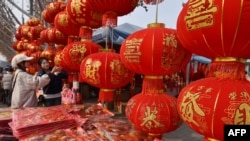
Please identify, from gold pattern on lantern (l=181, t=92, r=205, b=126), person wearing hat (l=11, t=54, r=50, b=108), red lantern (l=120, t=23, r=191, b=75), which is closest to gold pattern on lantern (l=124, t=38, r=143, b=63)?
red lantern (l=120, t=23, r=191, b=75)

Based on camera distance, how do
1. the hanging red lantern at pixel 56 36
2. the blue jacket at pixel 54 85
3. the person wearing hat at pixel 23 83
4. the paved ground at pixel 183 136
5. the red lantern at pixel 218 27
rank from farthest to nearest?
the hanging red lantern at pixel 56 36
the paved ground at pixel 183 136
the blue jacket at pixel 54 85
the person wearing hat at pixel 23 83
the red lantern at pixel 218 27

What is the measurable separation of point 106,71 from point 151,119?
69 centimetres

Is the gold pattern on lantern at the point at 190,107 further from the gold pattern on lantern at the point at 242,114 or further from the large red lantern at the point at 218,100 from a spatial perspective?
the gold pattern on lantern at the point at 242,114

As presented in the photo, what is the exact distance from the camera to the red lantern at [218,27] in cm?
114

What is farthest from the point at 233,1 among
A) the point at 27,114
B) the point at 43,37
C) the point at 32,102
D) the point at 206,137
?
the point at 43,37

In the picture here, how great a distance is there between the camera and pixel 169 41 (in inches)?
64.9

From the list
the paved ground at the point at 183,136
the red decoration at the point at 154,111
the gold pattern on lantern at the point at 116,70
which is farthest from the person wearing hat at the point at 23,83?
the paved ground at the point at 183,136

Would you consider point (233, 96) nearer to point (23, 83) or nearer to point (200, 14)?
point (200, 14)

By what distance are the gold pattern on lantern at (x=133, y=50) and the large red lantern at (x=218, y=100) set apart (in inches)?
17.6

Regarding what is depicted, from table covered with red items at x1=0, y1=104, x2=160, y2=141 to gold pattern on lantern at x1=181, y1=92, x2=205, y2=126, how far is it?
1.77 feet

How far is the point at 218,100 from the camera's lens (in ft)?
3.94

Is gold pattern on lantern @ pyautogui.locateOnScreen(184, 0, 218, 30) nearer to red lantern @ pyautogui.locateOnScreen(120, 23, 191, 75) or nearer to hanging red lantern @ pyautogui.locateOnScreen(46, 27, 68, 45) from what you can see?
red lantern @ pyautogui.locateOnScreen(120, 23, 191, 75)

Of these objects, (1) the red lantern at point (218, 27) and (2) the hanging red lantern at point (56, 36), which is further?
(2) the hanging red lantern at point (56, 36)

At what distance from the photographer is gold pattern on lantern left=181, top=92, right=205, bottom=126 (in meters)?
1.27
